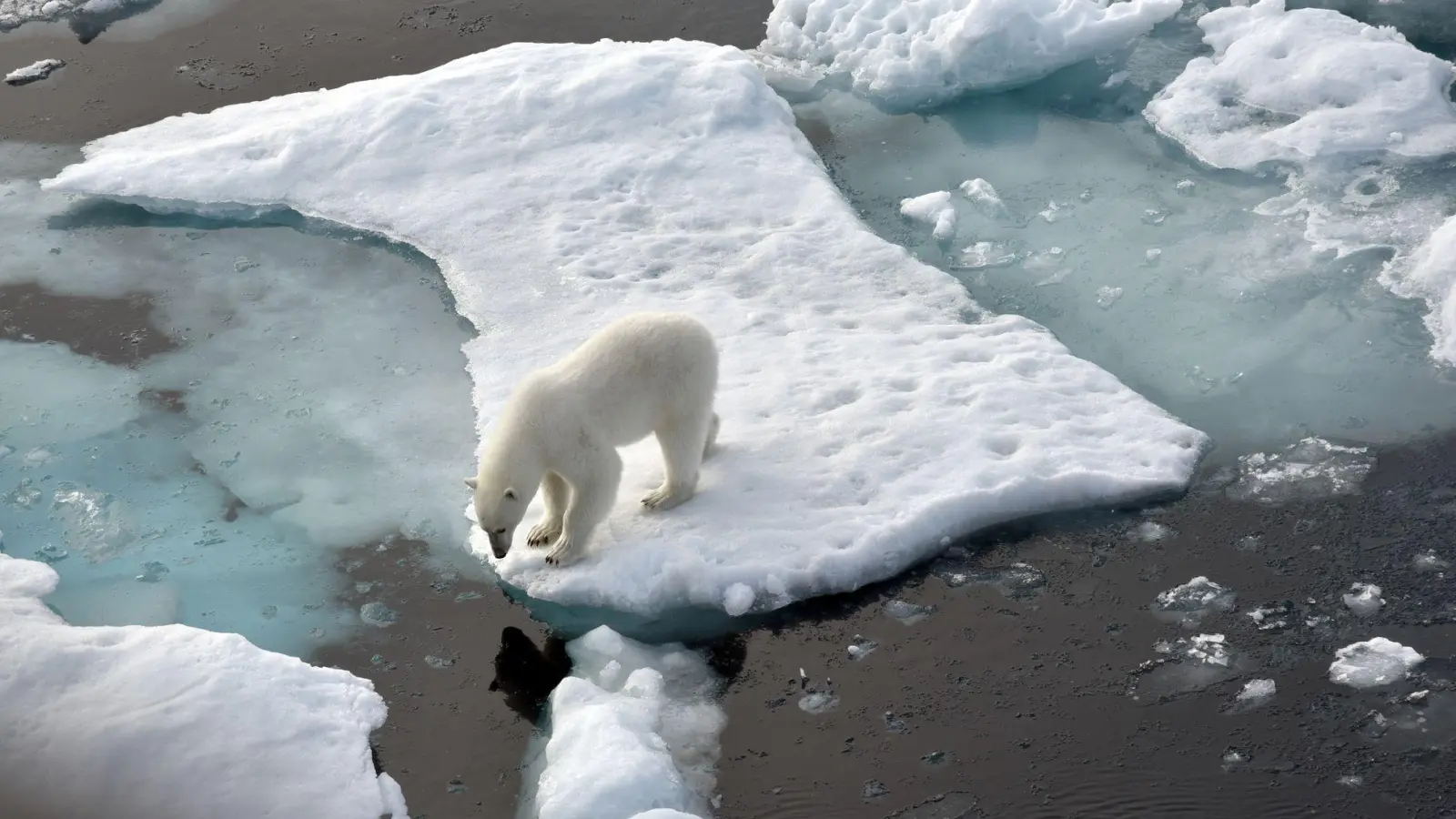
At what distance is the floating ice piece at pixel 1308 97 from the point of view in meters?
8.63

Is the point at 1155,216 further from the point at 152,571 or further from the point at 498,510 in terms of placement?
the point at 152,571

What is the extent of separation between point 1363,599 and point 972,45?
564 centimetres

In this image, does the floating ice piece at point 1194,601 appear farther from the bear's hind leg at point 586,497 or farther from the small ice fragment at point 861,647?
the bear's hind leg at point 586,497

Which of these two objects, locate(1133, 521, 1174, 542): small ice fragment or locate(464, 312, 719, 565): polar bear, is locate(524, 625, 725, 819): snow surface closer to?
locate(464, 312, 719, 565): polar bear

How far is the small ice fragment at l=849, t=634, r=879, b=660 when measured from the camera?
5367 mm

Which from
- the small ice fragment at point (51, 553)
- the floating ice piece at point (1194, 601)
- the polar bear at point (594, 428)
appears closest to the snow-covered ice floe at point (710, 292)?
the polar bear at point (594, 428)

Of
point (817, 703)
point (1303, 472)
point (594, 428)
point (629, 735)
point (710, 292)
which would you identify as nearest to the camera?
point (629, 735)

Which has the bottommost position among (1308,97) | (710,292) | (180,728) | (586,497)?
(710,292)

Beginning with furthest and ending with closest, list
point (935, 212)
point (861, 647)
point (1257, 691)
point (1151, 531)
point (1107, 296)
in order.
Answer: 1. point (935, 212)
2. point (1107, 296)
3. point (1151, 531)
4. point (861, 647)
5. point (1257, 691)

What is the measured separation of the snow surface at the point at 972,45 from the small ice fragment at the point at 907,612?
206 inches

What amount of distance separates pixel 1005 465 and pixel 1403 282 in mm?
2930

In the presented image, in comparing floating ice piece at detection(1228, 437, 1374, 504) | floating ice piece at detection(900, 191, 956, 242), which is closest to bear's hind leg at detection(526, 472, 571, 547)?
floating ice piece at detection(1228, 437, 1374, 504)

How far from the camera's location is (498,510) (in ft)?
18.1

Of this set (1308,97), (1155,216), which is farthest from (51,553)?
(1308,97)
